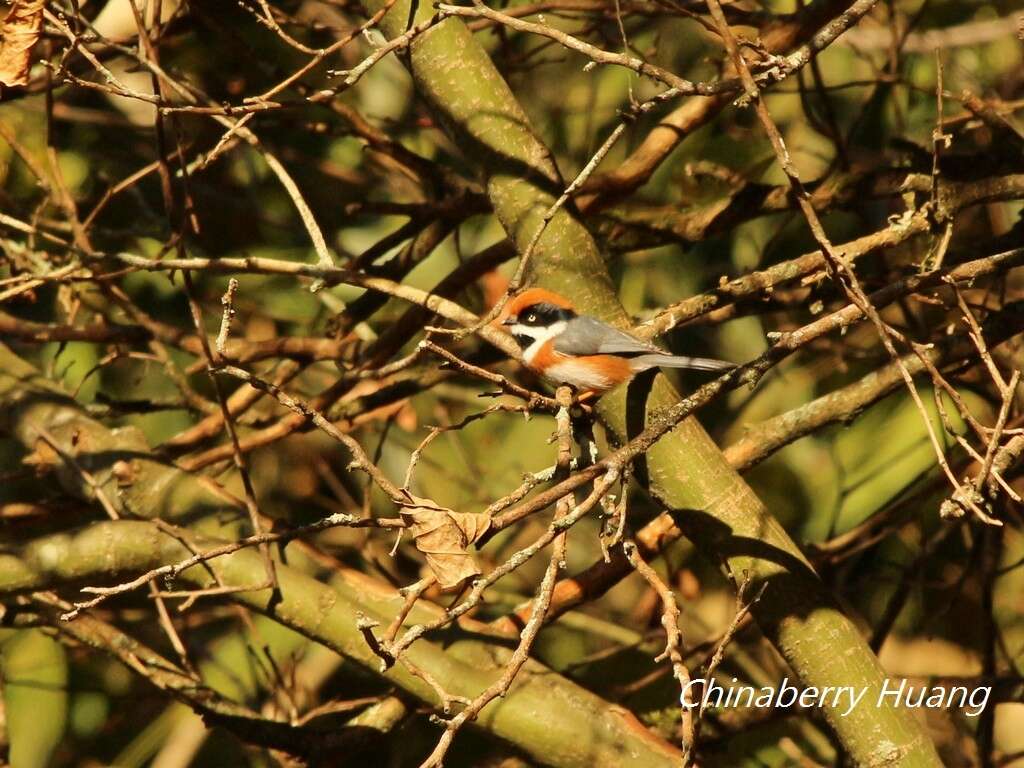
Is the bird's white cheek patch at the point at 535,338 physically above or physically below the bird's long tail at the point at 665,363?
above

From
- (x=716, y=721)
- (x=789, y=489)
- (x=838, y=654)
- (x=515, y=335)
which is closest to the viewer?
(x=838, y=654)

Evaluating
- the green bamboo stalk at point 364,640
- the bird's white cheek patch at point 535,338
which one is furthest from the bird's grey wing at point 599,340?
the green bamboo stalk at point 364,640

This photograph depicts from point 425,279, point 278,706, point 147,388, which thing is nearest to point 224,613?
point 278,706

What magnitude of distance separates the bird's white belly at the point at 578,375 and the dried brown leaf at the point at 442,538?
3.45 ft

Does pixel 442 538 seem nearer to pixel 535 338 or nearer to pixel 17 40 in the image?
pixel 535 338

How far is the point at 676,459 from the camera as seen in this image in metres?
2.92

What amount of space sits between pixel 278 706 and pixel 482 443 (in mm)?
1509

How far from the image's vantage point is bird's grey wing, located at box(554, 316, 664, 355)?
2967 mm

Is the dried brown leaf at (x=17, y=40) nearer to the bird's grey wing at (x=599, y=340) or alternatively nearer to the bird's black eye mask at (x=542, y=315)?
the bird's black eye mask at (x=542, y=315)

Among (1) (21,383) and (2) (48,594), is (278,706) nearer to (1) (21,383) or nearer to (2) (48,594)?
(2) (48,594)

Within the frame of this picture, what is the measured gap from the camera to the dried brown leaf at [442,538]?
80.0 inches

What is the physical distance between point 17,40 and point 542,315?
157 cm

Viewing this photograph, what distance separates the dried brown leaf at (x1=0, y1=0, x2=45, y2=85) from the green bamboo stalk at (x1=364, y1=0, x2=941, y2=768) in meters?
0.94

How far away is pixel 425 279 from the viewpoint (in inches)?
206
